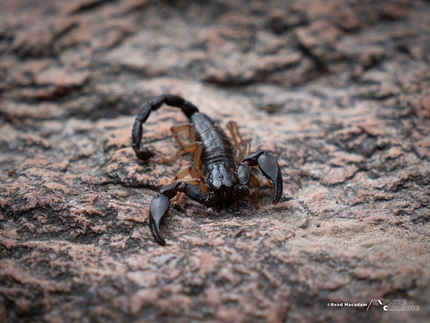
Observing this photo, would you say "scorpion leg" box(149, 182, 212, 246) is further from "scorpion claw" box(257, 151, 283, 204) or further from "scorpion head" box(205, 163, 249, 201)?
"scorpion claw" box(257, 151, 283, 204)

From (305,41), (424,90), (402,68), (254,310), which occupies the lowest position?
(254,310)

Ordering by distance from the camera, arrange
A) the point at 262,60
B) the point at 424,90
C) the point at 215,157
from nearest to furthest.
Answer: the point at 215,157 < the point at 424,90 < the point at 262,60

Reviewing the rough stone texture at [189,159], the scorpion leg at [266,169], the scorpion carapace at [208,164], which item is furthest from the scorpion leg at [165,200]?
the scorpion leg at [266,169]

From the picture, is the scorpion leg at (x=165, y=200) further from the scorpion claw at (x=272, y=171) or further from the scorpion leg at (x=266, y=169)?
the scorpion claw at (x=272, y=171)

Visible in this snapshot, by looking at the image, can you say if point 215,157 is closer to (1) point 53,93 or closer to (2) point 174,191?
(2) point 174,191

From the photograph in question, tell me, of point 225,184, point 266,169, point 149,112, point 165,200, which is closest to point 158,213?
point 165,200

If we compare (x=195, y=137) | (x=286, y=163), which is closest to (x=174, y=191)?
(x=195, y=137)

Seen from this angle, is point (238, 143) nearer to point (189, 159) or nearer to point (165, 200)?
point (189, 159)
